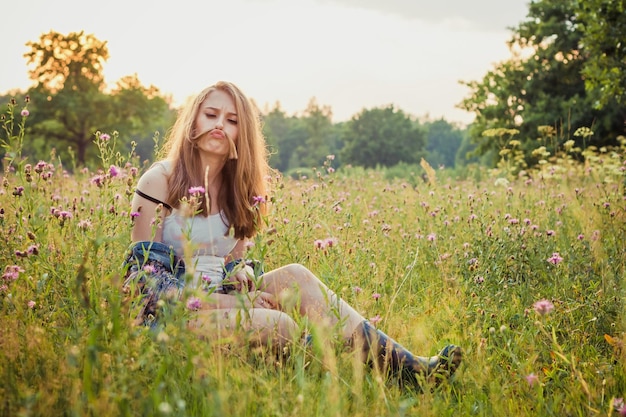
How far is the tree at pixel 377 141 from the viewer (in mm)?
52781

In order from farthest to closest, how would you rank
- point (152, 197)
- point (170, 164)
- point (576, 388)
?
1. point (170, 164)
2. point (152, 197)
3. point (576, 388)

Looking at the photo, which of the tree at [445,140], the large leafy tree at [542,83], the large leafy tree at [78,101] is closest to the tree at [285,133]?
the tree at [445,140]

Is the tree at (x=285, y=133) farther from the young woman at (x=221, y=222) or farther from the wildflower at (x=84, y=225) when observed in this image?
the wildflower at (x=84, y=225)

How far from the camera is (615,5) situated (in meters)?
7.27

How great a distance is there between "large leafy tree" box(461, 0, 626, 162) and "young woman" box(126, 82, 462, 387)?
1620 centimetres

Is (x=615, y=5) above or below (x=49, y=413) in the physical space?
above

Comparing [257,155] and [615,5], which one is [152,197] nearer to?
[257,155]

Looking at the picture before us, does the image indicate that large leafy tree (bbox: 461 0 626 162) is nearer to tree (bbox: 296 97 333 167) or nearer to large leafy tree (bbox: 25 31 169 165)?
large leafy tree (bbox: 25 31 169 165)

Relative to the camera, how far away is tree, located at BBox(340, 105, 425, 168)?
2078 inches

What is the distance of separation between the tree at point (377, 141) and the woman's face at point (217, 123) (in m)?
49.2

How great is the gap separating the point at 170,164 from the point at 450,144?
9258 cm

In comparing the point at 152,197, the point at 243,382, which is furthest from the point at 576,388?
the point at 152,197

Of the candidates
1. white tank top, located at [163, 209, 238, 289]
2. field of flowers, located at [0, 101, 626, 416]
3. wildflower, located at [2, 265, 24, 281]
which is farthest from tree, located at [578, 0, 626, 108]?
wildflower, located at [2, 265, 24, 281]

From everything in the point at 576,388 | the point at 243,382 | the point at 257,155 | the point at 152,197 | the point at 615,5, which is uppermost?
the point at 615,5
